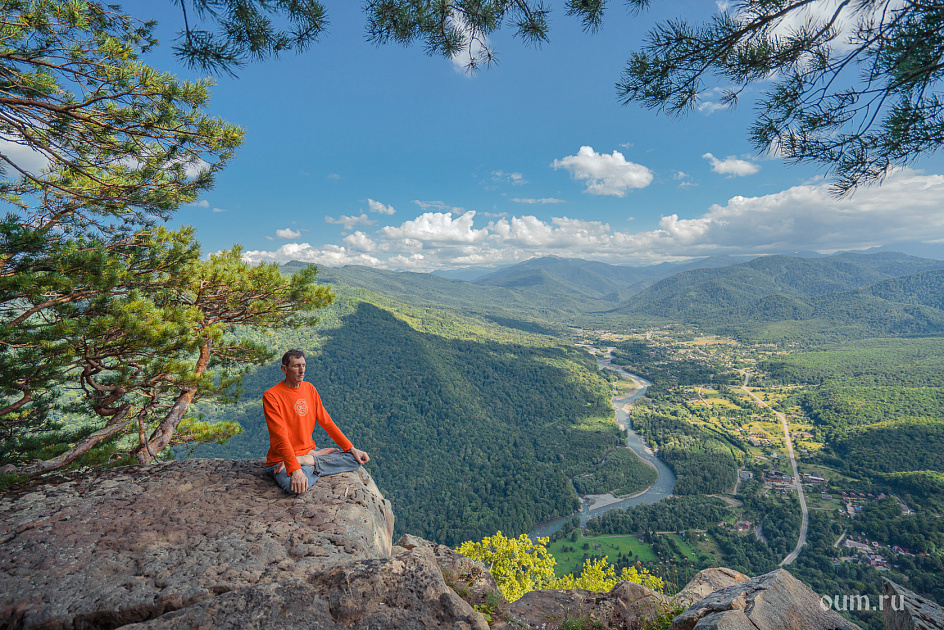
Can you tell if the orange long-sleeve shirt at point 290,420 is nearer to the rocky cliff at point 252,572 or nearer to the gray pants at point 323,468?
the gray pants at point 323,468

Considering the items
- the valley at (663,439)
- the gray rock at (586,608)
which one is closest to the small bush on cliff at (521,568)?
the valley at (663,439)

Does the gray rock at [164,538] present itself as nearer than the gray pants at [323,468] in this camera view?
Yes

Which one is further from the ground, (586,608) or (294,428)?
(294,428)

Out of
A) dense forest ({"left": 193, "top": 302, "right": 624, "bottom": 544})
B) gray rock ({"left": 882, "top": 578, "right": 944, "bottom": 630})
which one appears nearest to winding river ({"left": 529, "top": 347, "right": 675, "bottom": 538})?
dense forest ({"left": 193, "top": 302, "right": 624, "bottom": 544})

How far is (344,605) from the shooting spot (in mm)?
2359

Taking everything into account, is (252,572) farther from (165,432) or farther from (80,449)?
(80,449)

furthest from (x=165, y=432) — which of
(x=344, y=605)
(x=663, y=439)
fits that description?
(x=663, y=439)

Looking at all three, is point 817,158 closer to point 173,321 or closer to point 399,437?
point 173,321

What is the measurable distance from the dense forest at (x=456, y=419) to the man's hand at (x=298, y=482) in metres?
36.4

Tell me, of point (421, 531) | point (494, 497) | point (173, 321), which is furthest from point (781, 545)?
point (173, 321)

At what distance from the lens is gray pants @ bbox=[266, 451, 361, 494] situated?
3.94 metres

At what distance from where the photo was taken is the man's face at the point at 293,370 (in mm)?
3787

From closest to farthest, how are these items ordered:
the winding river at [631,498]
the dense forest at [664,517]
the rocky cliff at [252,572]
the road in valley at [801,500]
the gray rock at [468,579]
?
the rocky cliff at [252,572] → the gray rock at [468,579] → the road in valley at [801,500] → the dense forest at [664,517] → the winding river at [631,498]

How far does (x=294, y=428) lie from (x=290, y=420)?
0.13 m
